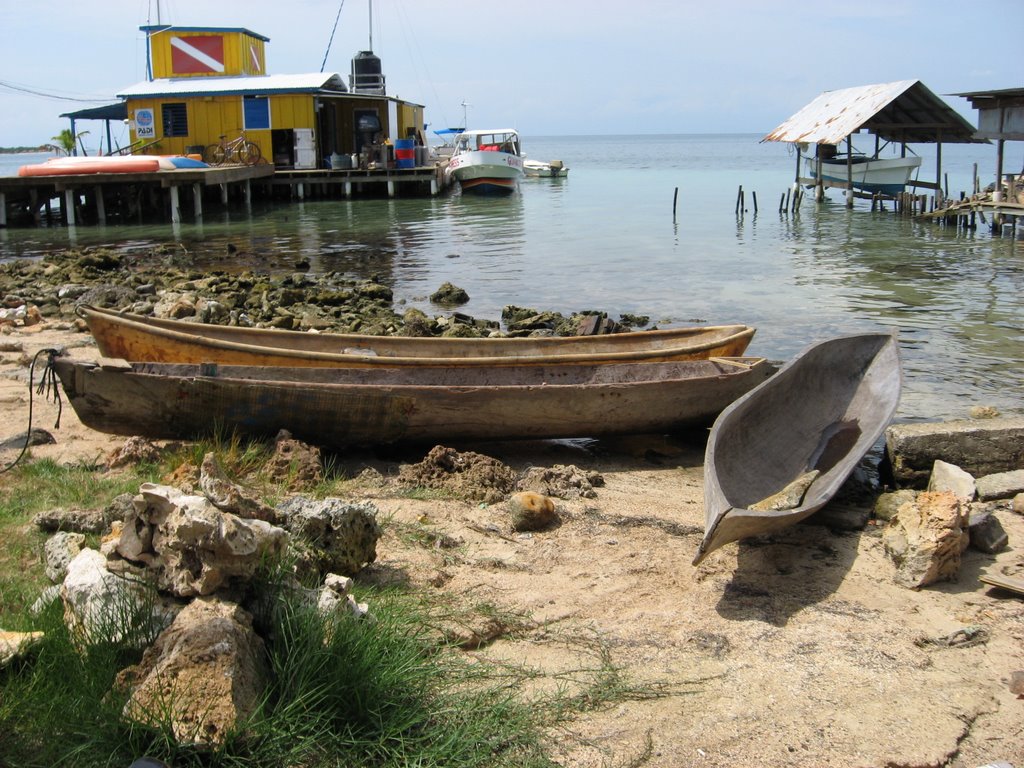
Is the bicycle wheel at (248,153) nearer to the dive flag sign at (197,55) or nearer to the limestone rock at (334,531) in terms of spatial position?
the dive flag sign at (197,55)

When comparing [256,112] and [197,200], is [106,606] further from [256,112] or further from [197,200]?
[256,112]

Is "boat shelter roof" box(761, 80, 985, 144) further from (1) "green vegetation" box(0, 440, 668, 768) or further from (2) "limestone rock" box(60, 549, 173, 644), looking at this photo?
(2) "limestone rock" box(60, 549, 173, 644)

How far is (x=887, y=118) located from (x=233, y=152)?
23117 mm

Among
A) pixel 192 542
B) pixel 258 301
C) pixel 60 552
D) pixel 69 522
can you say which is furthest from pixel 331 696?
pixel 258 301

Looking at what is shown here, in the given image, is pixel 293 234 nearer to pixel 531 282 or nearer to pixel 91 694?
pixel 531 282

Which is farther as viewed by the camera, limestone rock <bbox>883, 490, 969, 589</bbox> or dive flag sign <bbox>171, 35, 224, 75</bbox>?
dive flag sign <bbox>171, 35, 224, 75</bbox>

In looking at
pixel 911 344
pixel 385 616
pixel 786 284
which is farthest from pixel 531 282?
pixel 385 616

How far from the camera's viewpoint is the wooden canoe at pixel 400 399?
264 inches

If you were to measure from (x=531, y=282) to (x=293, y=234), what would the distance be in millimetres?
10656

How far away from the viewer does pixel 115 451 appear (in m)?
6.65

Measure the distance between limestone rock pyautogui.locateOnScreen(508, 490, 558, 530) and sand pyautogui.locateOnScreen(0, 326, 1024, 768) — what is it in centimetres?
7

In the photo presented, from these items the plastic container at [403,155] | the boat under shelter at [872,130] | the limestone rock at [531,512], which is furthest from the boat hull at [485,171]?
the limestone rock at [531,512]

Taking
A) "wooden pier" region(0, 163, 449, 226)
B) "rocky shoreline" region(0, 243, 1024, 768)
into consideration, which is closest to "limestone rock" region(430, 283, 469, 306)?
"rocky shoreline" region(0, 243, 1024, 768)

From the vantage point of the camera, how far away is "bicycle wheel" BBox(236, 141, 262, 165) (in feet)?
118
